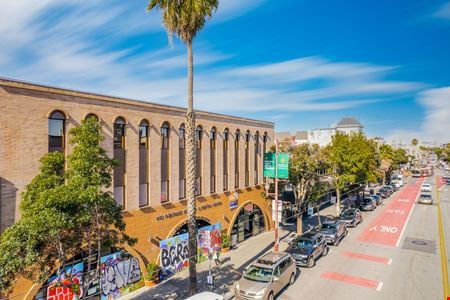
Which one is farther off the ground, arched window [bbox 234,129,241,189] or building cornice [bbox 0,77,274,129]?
building cornice [bbox 0,77,274,129]

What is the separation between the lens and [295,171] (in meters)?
29.4

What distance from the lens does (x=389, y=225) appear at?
119 ft

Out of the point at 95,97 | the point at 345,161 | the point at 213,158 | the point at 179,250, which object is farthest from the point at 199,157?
the point at 345,161

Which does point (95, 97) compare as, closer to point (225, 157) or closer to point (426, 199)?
point (225, 157)

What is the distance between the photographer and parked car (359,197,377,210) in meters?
45.8

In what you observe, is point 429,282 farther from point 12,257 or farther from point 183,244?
point 12,257

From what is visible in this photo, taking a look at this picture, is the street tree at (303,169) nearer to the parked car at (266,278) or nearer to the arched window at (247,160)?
the arched window at (247,160)

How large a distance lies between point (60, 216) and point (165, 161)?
1168cm

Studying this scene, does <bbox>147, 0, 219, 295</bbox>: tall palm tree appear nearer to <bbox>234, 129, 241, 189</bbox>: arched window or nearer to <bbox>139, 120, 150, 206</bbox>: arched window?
<bbox>139, 120, 150, 206</bbox>: arched window

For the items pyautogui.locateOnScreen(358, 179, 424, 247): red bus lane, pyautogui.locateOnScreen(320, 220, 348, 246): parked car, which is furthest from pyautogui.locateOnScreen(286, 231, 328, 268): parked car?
pyautogui.locateOnScreen(358, 179, 424, 247): red bus lane

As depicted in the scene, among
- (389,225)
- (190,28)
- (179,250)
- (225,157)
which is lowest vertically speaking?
(389,225)

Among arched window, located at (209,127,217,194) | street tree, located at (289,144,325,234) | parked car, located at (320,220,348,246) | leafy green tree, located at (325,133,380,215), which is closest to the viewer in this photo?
arched window, located at (209,127,217,194)

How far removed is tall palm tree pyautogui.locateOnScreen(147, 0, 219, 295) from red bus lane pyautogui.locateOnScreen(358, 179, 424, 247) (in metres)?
20.5

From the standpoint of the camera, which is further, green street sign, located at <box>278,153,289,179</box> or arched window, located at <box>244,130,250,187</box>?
arched window, located at <box>244,130,250,187</box>
